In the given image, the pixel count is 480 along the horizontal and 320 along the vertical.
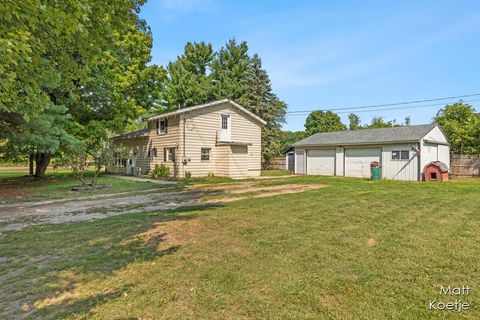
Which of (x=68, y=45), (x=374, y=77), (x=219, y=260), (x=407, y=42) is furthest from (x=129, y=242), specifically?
(x=374, y=77)

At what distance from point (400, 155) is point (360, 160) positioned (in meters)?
2.75

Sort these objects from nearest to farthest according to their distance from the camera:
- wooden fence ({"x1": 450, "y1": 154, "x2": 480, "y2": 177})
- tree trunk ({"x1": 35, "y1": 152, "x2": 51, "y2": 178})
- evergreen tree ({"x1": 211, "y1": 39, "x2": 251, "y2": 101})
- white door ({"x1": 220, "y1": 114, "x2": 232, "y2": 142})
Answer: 1. tree trunk ({"x1": 35, "y1": 152, "x2": 51, "y2": 178})
2. wooden fence ({"x1": 450, "y1": 154, "x2": 480, "y2": 177})
3. white door ({"x1": 220, "y1": 114, "x2": 232, "y2": 142})
4. evergreen tree ({"x1": 211, "y1": 39, "x2": 251, "y2": 101})

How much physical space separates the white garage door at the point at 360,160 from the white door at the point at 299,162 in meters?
3.97

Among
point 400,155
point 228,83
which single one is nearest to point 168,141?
point 400,155

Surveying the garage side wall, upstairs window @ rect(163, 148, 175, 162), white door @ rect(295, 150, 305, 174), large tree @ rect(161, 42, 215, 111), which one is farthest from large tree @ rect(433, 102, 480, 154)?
large tree @ rect(161, 42, 215, 111)

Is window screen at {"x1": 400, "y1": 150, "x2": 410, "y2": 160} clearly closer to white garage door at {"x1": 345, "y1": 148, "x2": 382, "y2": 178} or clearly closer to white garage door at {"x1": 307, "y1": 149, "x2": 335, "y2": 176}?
white garage door at {"x1": 345, "y1": 148, "x2": 382, "y2": 178}

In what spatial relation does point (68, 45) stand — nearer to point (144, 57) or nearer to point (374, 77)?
point (144, 57)

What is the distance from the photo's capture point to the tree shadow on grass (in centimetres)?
293

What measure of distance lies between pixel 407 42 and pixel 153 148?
19.1m

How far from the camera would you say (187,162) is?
61.0ft

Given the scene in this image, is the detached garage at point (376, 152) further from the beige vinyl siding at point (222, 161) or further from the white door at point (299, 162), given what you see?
the beige vinyl siding at point (222, 161)

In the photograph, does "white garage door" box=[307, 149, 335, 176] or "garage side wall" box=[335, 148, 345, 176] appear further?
"white garage door" box=[307, 149, 335, 176]

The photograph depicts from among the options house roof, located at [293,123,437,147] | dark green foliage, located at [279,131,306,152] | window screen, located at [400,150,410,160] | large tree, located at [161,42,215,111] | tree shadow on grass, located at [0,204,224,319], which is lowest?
tree shadow on grass, located at [0,204,224,319]

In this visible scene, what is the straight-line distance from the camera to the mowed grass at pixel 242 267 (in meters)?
2.73
